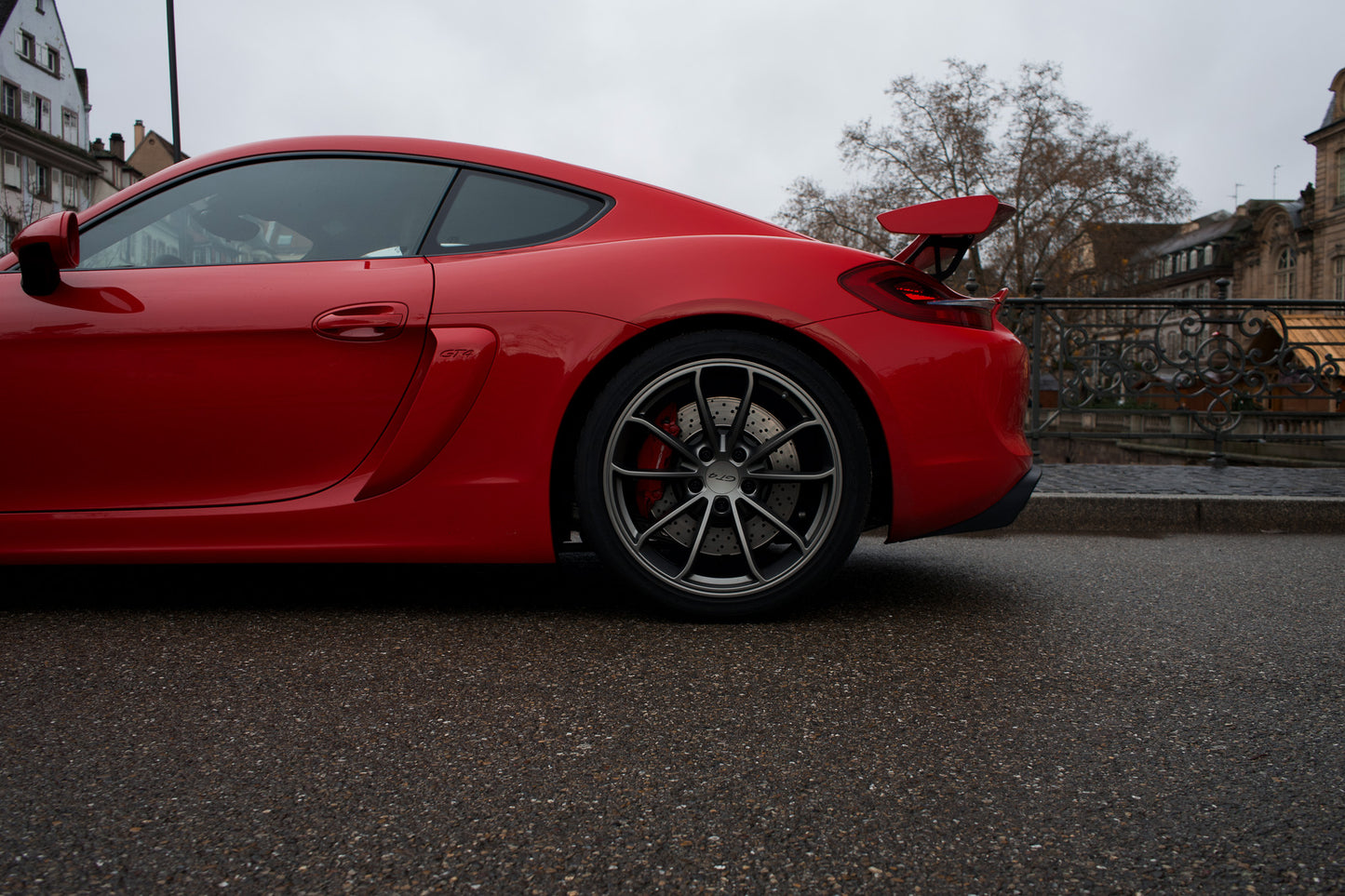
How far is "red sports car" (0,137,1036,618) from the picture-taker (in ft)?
8.61

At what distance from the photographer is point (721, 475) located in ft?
8.68

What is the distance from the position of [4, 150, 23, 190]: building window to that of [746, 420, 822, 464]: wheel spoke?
46.5m

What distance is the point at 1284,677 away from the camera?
7.39ft

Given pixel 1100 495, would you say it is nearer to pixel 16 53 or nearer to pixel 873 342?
pixel 873 342

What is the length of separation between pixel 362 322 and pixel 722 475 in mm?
1043

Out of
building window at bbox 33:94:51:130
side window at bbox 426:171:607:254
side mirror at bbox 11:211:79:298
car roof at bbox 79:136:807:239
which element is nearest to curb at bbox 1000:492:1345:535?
car roof at bbox 79:136:807:239

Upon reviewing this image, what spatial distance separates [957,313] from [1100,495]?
2.71 metres

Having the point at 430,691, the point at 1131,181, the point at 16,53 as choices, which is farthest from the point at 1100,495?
the point at 16,53

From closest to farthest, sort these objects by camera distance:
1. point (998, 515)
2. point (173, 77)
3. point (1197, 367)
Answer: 1. point (998, 515)
2. point (1197, 367)
3. point (173, 77)

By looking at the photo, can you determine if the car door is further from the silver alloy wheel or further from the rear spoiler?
the rear spoiler

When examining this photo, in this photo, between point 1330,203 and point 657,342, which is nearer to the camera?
point 657,342

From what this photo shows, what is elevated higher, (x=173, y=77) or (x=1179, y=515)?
(x=173, y=77)

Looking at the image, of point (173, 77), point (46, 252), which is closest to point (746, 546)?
point (46, 252)

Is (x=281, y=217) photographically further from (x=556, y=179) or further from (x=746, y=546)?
(x=746, y=546)
